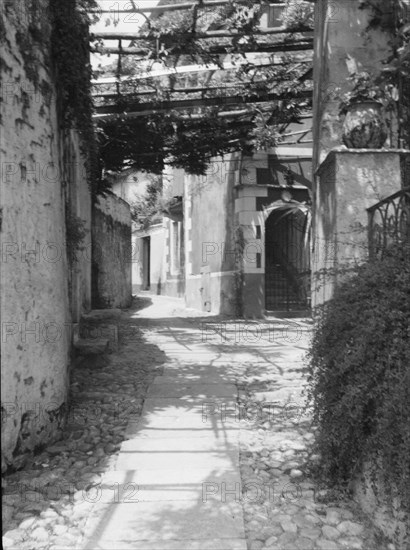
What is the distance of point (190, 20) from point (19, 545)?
716 cm

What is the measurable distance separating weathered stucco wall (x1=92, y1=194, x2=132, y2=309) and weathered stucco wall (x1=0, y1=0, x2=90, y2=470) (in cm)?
729

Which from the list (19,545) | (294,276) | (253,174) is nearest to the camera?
(19,545)

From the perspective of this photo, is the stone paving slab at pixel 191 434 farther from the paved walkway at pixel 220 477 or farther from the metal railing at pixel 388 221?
the metal railing at pixel 388 221

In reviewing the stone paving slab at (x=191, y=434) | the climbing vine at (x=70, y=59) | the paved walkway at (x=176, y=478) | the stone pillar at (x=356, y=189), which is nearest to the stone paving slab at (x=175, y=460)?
the paved walkway at (x=176, y=478)

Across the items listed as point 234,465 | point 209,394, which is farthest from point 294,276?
point 234,465

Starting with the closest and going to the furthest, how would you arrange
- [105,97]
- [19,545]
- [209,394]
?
[19,545] < [209,394] < [105,97]

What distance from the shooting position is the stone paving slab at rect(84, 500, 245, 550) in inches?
109

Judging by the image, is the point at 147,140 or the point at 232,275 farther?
the point at 232,275

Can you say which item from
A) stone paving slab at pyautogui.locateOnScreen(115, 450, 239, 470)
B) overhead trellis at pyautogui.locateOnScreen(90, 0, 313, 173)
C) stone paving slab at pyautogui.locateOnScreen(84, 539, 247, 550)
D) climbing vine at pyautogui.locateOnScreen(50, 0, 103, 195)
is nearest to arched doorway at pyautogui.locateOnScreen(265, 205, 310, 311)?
overhead trellis at pyautogui.locateOnScreen(90, 0, 313, 173)

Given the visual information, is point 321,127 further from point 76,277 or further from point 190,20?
point 76,277

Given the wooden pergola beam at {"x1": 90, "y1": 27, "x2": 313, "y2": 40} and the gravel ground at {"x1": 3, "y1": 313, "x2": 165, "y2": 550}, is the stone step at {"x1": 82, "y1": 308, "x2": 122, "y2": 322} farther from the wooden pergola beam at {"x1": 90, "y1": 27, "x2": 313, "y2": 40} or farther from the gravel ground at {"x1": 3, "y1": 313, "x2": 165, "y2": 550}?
the wooden pergola beam at {"x1": 90, "y1": 27, "x2": 313, "y2": 40}

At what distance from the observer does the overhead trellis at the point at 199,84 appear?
734 centimetres

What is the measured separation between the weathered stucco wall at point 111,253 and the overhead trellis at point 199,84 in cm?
142

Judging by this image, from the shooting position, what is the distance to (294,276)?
13.1 meters
